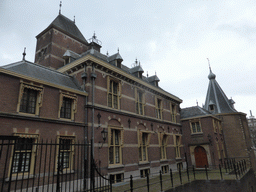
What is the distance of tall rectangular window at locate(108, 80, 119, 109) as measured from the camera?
47.3ft

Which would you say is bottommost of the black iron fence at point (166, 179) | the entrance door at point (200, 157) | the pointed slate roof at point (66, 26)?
the black iron fence at point (166, 179)

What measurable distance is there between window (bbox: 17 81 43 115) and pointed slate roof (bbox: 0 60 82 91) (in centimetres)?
78

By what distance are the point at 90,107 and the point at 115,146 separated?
374 cm

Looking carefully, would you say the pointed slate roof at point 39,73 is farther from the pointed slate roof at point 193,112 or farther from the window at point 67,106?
the pointed slate roof at point 193,112

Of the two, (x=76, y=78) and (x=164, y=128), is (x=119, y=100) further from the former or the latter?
(x=164, y=128)

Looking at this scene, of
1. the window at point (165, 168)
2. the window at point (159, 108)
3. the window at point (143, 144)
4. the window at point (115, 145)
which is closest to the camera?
the window at point (115, 145)

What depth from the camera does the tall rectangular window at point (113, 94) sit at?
14406 mm

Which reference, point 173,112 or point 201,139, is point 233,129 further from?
point 173,112

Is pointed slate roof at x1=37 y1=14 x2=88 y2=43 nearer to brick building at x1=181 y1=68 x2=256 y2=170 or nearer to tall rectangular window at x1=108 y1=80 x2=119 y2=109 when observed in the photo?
tall rectangular window at x1=108 y1=80 x2=119 y2=109

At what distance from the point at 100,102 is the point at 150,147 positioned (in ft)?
24.6

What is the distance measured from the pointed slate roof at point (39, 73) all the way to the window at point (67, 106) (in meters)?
1.00

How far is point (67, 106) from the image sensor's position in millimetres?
11711

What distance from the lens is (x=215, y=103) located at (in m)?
30.1

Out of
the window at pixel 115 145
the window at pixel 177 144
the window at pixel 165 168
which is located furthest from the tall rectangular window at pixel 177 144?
the window at pixel 115 145
